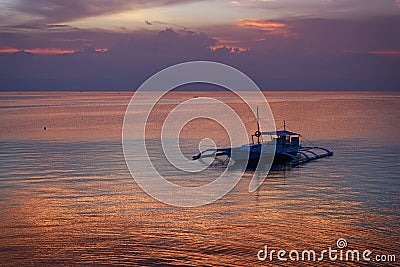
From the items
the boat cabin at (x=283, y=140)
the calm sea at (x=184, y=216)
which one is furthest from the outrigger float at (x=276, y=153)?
the calm sea at (x=184, y=216)

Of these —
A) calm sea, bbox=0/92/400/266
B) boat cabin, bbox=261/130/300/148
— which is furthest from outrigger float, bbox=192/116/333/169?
calm sea, bbox=0/92/400/266

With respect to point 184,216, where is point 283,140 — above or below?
above

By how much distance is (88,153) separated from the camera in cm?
5469

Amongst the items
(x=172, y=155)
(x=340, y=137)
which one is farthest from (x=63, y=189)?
(x=340, y=137)

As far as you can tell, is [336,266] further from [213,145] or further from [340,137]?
[340,137]

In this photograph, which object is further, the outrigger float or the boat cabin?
the boat cabin

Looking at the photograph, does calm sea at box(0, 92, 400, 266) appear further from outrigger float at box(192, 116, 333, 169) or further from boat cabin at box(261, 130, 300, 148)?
boat cabin at box(261, 130, 300, 148)

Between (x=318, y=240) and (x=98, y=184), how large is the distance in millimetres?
18145

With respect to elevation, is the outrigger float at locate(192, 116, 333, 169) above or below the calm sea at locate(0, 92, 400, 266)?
above

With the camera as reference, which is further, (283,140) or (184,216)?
(283,140)

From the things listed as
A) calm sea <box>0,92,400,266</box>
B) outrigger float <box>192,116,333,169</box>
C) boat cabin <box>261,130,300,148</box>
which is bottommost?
calm sea <box>0,92,400,266</box>

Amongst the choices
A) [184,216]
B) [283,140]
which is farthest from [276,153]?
[184,216]

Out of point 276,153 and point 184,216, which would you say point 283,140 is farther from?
point 184,216

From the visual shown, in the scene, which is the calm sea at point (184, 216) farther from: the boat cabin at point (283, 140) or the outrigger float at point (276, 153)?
the boat cabin at point (283, 140)
